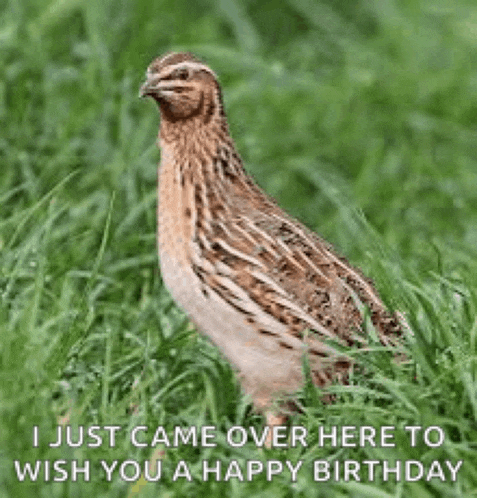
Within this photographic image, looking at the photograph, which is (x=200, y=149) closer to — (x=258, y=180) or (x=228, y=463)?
(x=228, y=463)

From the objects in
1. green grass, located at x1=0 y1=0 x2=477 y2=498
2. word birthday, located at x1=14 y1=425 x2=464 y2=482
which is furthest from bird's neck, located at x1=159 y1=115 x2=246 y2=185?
word birthday, located at x1=14 y1=425 x2=464 y2=482

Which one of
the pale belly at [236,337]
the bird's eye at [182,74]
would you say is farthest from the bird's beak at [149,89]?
the pale belly at [236,337]

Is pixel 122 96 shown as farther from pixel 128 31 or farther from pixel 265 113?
pixel 265 113

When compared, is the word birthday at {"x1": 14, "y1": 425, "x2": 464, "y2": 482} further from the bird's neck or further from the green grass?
the bird's neck

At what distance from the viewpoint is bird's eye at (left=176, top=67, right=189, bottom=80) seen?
21.7ft

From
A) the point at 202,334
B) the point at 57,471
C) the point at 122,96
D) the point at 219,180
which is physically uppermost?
the point at 122,96

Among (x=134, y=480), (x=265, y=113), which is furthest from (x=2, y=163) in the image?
(x=134, y=480)

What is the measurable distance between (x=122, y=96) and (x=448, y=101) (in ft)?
8.93

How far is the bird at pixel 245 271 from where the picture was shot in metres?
6.23

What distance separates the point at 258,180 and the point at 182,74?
304 cm

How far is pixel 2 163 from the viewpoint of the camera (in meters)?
8.23

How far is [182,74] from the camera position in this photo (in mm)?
6641

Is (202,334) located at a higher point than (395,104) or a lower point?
lower

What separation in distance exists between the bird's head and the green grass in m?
0.44
